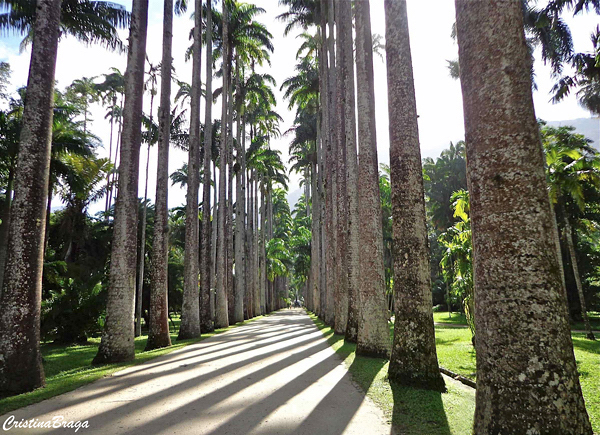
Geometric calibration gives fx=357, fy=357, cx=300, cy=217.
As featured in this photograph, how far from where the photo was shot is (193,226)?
15594 mm

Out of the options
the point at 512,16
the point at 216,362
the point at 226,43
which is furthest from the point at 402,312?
the point at 226,43

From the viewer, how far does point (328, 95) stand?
20172 mm

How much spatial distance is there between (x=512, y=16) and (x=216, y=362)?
897 centimetres

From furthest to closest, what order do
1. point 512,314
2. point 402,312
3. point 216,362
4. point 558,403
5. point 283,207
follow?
point 283,207 → point 216,362 → point 402,312 → point 512,314 → point 558,403

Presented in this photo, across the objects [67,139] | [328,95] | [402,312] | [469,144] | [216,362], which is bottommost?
[216,362]

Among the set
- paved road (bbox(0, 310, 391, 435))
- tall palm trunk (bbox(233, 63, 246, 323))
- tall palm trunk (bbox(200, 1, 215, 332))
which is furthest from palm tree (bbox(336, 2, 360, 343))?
tall palm trunk (bbox(233, 63, 246, 323))

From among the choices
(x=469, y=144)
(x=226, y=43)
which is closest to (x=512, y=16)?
(x=469, y=144)

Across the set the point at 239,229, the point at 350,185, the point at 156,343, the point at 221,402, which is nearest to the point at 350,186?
the point at 350,185

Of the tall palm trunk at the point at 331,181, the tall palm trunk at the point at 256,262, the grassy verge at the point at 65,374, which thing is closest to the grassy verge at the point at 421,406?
the grassy verge at the point at 65,374

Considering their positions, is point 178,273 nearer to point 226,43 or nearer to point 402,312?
point 226,43

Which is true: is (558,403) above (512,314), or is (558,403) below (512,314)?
below

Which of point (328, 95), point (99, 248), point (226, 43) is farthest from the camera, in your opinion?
point (99, 248)

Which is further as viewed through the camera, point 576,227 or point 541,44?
point 576,227

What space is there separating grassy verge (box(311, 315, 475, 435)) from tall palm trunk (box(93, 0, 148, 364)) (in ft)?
20.9
